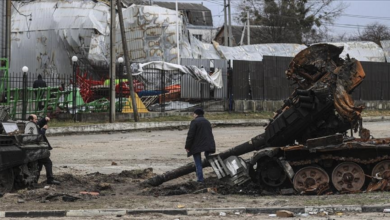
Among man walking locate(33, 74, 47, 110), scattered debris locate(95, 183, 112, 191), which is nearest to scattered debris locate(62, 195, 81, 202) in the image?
scattered debris locate(95, 183, 112, 191)

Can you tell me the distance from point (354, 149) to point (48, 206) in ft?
18.4

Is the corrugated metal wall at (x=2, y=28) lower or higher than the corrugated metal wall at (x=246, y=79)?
higher

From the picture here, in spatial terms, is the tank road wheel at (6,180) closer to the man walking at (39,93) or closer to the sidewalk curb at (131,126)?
the sidewalk curb at (131,126)

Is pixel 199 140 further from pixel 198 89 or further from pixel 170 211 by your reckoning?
pixel 198 89

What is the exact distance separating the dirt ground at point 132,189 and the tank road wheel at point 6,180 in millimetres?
258

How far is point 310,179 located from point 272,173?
751 mm

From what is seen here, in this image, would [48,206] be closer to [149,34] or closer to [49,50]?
[149,34]

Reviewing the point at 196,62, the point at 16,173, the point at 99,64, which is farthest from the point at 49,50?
the point at 16,173

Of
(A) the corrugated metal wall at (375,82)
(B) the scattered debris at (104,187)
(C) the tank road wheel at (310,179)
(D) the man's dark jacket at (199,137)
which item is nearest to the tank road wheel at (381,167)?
(C) the tank road wheel at (310,179)

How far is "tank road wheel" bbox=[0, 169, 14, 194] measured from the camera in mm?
13130

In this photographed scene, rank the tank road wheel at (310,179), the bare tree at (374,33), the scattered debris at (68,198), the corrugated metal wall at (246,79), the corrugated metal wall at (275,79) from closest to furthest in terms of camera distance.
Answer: the scattered debris at (68,198), the tank road wheel at (310,179), the corrugated metal wall at (246,79), the corrugated metal wall at (275,79), the bare tree at (374,33)

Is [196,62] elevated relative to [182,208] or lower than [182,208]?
elevated

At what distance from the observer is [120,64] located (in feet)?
104

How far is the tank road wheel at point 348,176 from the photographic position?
12383 millimetres
